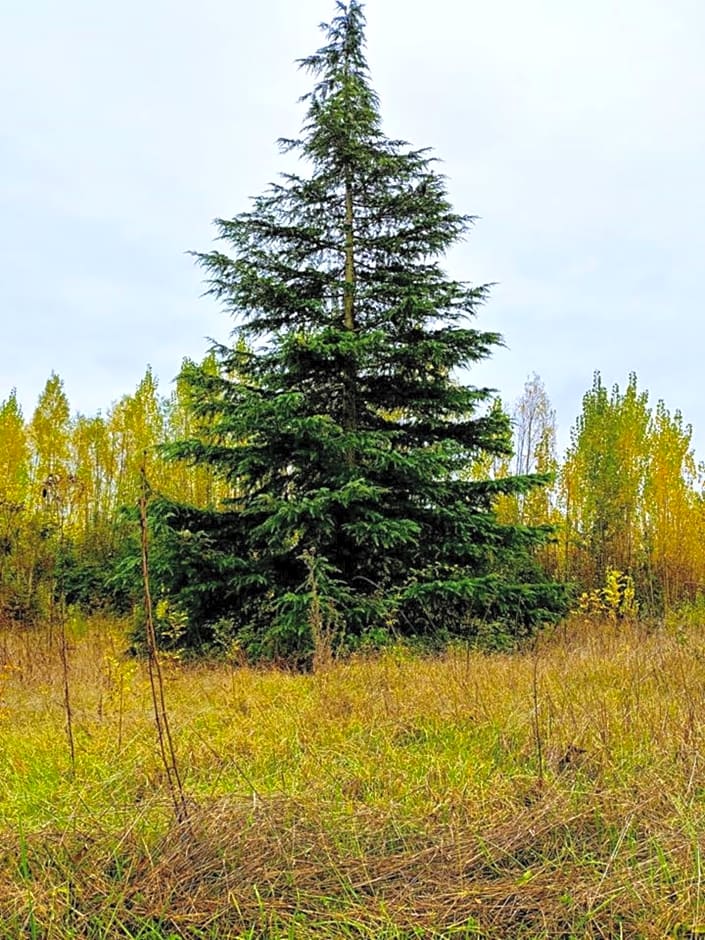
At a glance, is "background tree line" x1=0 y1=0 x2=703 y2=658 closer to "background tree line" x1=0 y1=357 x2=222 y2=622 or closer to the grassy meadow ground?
"background tree line" x1=0 y1=357 x2=222 y2=622

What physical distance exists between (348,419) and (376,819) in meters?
7.41

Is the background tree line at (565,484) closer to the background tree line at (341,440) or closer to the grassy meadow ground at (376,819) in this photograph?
the background tree line at (341,440)

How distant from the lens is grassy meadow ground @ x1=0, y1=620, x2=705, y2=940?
6.38 feet

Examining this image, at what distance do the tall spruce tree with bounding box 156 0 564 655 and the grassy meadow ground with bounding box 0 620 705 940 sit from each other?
377 centimetres

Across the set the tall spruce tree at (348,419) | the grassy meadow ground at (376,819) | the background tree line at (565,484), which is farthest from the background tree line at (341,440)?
the grassy meadow ground at (376,819)

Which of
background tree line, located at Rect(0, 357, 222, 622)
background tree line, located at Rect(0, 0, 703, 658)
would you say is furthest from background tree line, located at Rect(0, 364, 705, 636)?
background tree line, located at Rect(0, 0, 703, 658)

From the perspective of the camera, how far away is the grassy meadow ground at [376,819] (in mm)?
1943

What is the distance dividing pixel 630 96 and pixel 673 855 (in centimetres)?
977

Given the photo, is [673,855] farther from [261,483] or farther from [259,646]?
[261,483]

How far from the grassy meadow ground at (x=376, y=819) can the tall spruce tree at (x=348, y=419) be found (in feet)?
12.4

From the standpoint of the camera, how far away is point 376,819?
8.11 feet

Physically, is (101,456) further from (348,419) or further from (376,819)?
(376,819)

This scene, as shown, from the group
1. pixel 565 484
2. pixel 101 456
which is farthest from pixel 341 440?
pixel 101 456

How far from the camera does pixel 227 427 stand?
28.2 feet
